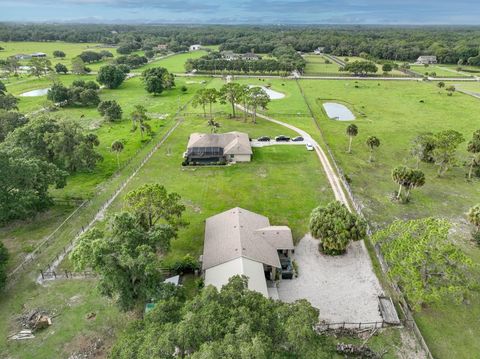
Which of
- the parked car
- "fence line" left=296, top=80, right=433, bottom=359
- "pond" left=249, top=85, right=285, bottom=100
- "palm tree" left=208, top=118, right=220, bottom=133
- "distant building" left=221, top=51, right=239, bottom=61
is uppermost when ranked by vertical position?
"distant building" left=221, top=51, right=239, bottom=61

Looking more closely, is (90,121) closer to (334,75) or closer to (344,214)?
(344,214)

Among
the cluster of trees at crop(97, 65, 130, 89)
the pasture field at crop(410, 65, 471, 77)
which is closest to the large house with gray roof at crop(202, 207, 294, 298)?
the cluster of trees at crop(97, 65, 130, 89)

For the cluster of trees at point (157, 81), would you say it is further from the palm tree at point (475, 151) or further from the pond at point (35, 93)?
the palm tree at point (475, 151)

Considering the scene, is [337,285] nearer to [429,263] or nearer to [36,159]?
[429,263]

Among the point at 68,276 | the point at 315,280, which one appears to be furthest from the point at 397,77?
the point at 68,276

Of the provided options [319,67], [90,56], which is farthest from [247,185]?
[90,56]

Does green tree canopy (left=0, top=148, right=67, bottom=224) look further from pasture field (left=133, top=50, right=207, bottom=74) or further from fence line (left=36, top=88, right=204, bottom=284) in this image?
pasture field (left=133, top=50, right=207, bottom=74)
